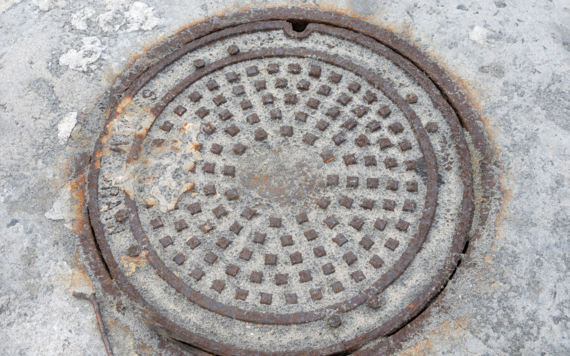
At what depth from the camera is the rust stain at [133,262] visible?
2.52 m

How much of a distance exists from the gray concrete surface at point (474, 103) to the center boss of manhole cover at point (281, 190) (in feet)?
0.68

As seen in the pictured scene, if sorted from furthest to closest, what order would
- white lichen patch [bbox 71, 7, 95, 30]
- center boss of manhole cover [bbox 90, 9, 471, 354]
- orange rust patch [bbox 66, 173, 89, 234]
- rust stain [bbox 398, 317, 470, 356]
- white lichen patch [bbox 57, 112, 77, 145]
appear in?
white lichen patch [bbox 71, 7, 95, 30] < white lichen patch [bbox 57, 112, 77, 145] < orange rust patch [bbox 66, 173, 89, 234] < center boss of manhole cover [bbox 90, 9, 471, 354] < rust stain [bbox 398, 317, 470, 356]

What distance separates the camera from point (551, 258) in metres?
2.48

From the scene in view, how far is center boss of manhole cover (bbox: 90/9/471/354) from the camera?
2.45 meters

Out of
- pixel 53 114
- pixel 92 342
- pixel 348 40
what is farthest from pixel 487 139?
pixel 53 114

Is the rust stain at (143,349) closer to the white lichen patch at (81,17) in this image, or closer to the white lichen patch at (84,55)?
the white lichen patch at (84,55)

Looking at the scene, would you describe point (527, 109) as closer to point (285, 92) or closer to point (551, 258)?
point (551, 258)

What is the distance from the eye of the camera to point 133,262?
2.54 metres

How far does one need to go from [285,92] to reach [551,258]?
6.06 ft

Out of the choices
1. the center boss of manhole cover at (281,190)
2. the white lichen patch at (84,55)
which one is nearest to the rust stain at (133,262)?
the center boss of manhole cover at (281,190)

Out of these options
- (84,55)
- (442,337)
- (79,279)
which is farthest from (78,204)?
(442,337)

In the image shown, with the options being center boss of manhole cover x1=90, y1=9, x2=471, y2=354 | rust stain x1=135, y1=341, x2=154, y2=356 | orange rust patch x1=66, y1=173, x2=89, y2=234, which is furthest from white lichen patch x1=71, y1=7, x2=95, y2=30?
rust stain x1=135, y1=341, x2=154, y2=356

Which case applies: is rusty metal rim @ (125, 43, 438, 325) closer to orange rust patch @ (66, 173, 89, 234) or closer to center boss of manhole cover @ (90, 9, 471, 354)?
center boss of manhole cover @ (90, 9, 471, 354)

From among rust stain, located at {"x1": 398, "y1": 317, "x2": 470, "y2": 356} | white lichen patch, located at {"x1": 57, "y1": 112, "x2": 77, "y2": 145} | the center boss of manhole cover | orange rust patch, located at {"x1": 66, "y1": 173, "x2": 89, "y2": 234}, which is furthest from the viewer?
white lichen patch, located at {"x1": 57, "y1": 112, "x2": 77, "y2": 145}
